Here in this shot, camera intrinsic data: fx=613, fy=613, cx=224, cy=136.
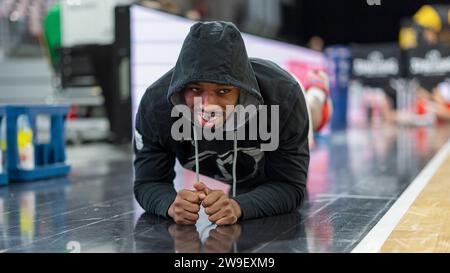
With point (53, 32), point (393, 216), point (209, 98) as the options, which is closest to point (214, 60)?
point (209, 98)

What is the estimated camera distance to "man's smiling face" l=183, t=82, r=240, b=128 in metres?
1.47

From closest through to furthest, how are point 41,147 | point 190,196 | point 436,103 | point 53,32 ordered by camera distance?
point 190,196
point 41,147
point 53,32
point 436,103

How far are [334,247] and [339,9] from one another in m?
11.2

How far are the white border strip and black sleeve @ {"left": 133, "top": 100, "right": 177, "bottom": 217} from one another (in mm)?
551

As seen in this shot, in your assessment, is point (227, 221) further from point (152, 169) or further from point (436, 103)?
point (436, 103)

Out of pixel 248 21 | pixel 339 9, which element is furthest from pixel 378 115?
pixel 339 9

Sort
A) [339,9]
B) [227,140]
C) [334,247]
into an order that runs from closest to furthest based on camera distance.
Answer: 1. [334,247]
2. [227,140]
3. [339,9]

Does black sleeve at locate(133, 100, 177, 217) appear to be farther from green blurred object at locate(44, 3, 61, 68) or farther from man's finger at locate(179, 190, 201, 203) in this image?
green blurred object at locate(44, 3, 61, 68)

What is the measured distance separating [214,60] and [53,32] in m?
4.82

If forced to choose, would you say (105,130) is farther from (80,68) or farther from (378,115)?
(378,115)

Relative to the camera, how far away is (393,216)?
1.83 metres

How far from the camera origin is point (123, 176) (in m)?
3.12


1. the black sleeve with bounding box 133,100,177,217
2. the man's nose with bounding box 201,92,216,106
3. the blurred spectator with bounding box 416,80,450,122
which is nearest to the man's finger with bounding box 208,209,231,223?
the black sleeve with bounding box 133,100,177,217
